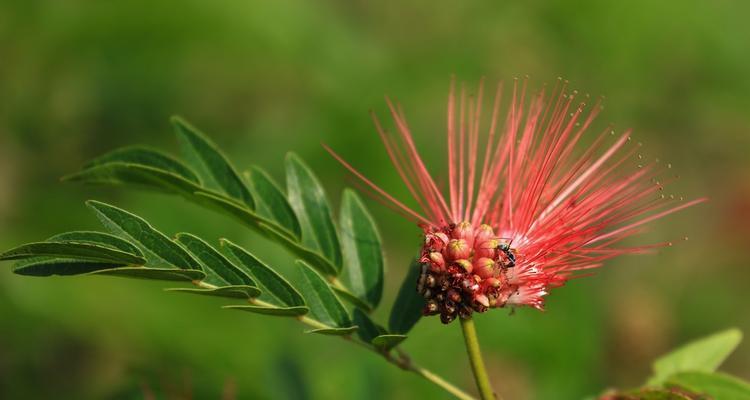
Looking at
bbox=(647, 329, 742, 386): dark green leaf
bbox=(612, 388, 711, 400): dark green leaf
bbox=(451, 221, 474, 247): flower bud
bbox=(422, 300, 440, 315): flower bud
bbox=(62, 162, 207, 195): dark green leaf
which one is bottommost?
bbox=(612, 388, 711, 400): dark green leaf

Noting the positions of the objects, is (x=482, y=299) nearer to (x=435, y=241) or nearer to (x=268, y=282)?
(x=435, y=241)

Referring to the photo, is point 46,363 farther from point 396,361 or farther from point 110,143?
point 396,361

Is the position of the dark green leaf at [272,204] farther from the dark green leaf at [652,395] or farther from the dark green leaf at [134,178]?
the dark green leaf at [652,395]

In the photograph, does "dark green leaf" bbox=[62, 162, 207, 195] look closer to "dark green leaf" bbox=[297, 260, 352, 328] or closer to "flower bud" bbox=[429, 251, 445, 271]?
"dark green leaf" bbox=[297, 260, 352, 328]

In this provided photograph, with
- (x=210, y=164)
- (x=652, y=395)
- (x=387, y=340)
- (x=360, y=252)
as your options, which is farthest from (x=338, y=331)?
(x=652, y=395)

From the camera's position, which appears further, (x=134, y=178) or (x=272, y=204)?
(x=272, y=204)

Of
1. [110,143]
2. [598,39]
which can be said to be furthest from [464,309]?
[598,39]

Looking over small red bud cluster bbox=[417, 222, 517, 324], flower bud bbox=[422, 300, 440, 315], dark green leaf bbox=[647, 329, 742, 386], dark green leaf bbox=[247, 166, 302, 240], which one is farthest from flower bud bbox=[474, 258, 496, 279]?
dark green leaf bbox=[647, 329, 742, 386]
